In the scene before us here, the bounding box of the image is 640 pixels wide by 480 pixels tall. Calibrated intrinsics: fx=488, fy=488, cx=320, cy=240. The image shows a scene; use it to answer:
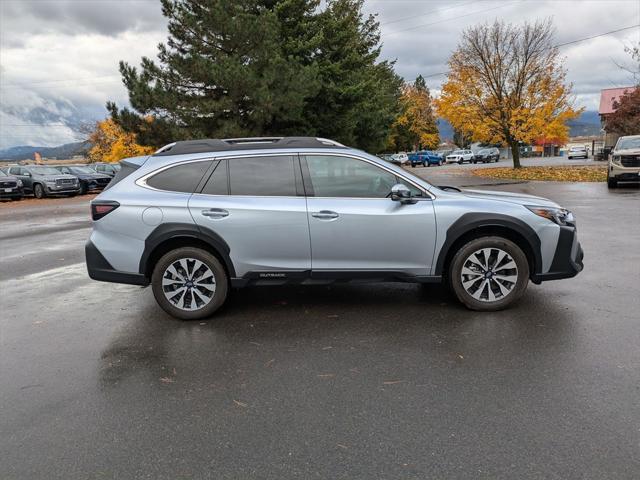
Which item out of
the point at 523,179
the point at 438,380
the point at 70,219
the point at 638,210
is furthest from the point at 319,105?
the point at 438,380

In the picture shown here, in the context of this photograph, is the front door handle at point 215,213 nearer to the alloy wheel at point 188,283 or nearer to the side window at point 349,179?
the alloy wheel at point 188,283

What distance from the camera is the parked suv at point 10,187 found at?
24.2 m

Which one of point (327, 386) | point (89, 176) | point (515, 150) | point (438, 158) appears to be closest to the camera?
point (327, 386)

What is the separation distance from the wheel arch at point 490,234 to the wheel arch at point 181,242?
215cm

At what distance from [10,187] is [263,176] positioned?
80.3 ft

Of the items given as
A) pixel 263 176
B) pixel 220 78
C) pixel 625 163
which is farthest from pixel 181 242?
pixel 625 163

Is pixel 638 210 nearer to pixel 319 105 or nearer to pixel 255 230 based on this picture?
pixel 255 230

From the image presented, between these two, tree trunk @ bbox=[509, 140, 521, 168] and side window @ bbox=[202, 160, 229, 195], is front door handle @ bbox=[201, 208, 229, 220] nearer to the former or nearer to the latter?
side window @ bbox=[202, 160, 229, 195]

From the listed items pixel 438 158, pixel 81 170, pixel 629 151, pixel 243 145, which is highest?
pixel 81 170

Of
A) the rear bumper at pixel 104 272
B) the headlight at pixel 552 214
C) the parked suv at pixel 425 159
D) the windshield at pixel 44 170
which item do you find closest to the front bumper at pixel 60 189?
the windshield at pixel 44 170

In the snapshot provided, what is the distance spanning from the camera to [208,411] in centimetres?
324

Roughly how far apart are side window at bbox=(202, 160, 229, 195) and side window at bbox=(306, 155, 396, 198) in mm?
888

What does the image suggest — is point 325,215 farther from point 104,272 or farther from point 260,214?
point 104,272

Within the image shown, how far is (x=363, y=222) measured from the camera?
4797mm
